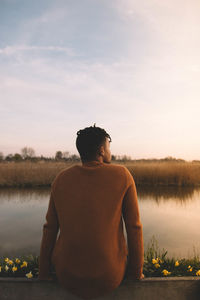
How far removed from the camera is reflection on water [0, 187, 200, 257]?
3121 millimetres

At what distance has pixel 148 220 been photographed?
424cm

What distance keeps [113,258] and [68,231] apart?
23 centimetres

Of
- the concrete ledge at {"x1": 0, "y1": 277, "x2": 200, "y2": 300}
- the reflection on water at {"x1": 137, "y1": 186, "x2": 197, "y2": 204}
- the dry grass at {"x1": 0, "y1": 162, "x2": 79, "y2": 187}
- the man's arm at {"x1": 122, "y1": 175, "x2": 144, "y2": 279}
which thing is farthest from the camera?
the dry grass at {"x1": 0, "y1": 162, "x2": 79, "y2": 187}

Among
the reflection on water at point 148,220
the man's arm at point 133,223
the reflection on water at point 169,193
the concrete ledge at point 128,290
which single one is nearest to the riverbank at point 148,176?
the reflection on water at point 169,193

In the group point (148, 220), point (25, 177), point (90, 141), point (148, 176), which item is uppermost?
point (90, 141)

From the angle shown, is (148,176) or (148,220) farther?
(148,176)

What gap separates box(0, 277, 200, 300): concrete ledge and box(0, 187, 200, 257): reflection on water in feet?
5.48

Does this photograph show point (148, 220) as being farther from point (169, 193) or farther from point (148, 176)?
point (148, 176)

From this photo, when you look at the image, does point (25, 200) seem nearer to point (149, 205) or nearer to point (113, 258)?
point (149, 205)

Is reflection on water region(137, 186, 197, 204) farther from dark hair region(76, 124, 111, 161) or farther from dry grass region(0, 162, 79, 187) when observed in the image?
dark hair region(76, 124, 111, 161)

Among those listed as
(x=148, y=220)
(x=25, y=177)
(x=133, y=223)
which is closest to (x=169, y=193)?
(x=148, y=220)

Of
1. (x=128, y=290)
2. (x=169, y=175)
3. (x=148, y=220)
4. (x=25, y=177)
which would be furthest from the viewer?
(x=25, y=177)

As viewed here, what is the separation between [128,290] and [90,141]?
777mm

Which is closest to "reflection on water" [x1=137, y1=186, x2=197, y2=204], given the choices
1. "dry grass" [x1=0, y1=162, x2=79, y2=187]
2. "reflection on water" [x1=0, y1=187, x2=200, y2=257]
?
"reflection on water" [x1=0, y1=187, x2=200, y2=257]
